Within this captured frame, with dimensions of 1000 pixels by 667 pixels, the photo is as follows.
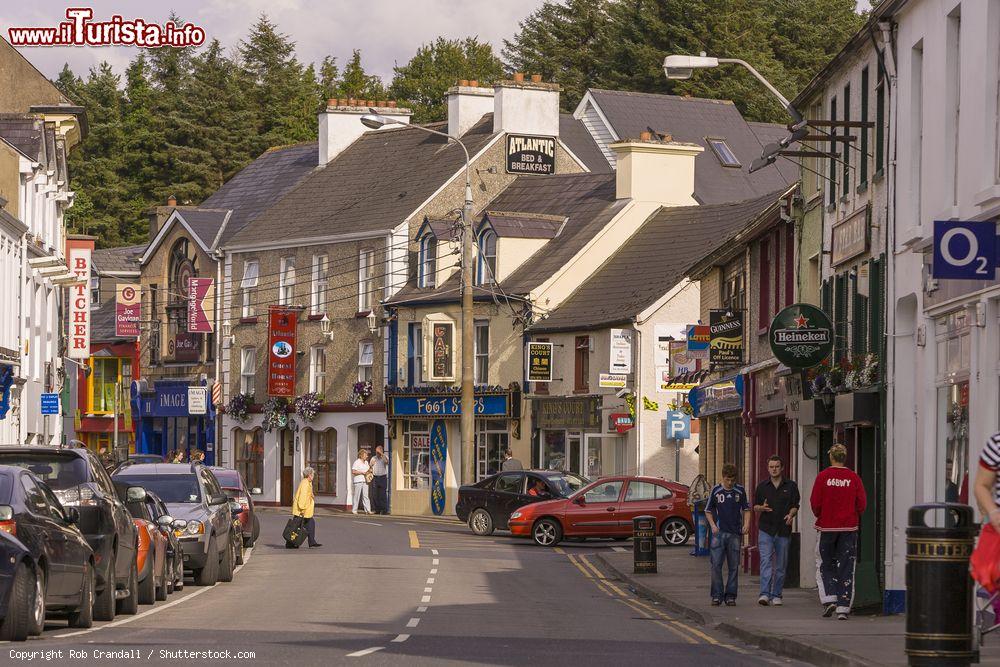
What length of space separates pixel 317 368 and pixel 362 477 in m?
10.2

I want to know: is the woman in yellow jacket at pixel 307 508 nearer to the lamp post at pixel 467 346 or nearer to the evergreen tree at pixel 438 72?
the lamp post at pixel 467 346

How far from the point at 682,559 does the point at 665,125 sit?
3337 centimetres

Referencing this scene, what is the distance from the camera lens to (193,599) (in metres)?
23.0

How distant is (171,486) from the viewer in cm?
2659

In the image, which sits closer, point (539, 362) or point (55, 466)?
point (55, 466)

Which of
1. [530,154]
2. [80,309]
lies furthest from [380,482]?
[530,154]

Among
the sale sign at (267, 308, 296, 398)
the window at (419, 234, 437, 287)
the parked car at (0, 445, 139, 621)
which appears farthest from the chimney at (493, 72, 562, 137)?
the parked car at (0, 445, 139, 621)

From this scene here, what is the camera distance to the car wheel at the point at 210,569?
25547 mm

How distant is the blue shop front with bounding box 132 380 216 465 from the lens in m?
68.4

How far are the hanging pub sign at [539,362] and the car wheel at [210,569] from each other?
25.3 m

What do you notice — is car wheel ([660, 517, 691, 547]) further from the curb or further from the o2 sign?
the o2 sign

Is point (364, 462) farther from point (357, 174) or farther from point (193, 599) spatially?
point (193, 599)

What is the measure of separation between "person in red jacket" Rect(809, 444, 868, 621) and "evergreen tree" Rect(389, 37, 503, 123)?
64603 millimetres

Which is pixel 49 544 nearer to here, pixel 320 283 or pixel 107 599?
pixel 107 599
